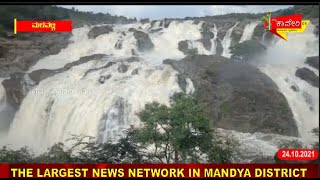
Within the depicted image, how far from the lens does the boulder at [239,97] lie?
16906 mm

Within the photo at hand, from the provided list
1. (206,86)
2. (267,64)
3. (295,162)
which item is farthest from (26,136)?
(295,162)

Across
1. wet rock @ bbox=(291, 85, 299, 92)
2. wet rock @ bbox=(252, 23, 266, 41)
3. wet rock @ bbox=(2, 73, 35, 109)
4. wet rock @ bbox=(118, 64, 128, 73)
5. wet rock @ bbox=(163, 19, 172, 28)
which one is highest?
wet rock @ bbox=(163, 19, 172, 28)

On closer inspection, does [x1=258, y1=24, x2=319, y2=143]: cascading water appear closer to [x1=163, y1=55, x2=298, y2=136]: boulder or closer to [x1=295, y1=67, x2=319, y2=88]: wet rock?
[x1=295, y1=67, x2=319, y2=88]: wet rock

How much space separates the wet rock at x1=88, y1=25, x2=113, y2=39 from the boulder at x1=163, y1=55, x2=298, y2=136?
8065mm

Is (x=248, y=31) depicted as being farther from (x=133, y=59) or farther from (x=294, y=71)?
(x=133, y=59)

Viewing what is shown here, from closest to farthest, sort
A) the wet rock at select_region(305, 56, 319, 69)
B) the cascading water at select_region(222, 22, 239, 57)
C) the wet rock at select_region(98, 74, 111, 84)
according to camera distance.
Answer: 1. the wet rock at select_region(98, 74, 111, 84)
2. the wet rock at select_region(305, 56, 319, 69)
3. the cascading water at select_region(222, 22, 239, 57)

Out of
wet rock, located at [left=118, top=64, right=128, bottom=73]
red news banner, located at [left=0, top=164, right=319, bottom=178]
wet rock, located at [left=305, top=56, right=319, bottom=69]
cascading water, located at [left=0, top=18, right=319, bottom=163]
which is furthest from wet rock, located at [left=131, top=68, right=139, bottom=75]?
red news banner, located at [left=0, top=164, right=319, bottom=178]

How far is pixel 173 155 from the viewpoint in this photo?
12.2m

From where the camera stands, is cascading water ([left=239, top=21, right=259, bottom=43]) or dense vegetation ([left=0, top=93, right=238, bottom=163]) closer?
dense vegetation ([left=0, top=93, right=238, bottom=163])

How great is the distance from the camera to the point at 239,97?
1795 centimetres

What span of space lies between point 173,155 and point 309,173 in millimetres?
3910

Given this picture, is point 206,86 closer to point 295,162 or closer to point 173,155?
point 173,155

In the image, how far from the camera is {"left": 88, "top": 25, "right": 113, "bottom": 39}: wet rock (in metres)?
26.9

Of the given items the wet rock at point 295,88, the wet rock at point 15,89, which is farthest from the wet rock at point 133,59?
the wet rock at point 295,88
